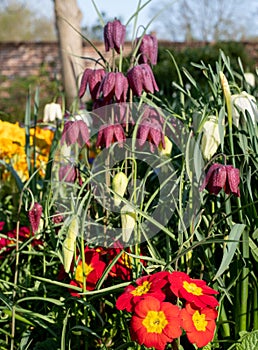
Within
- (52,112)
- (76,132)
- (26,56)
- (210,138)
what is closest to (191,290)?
(210,138)

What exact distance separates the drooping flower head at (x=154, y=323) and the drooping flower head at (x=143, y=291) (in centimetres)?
2

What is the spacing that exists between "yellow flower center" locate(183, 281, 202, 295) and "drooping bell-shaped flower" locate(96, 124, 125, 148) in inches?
16.4

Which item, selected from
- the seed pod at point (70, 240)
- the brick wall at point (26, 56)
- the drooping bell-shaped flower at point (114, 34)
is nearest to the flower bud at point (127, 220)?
the seed pod at point (70, 240)

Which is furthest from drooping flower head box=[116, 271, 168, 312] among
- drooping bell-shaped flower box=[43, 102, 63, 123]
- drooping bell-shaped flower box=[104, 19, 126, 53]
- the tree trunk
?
the tree trunk

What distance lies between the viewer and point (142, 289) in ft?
3.46

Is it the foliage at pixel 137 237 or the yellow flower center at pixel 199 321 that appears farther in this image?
the foliage at pixel 137 237

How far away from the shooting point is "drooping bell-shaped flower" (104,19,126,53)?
54.9 inches

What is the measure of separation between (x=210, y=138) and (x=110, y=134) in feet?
0.77

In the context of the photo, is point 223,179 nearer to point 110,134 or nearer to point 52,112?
point 110,134

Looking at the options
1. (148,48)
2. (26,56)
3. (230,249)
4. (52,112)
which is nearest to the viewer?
(230,249)

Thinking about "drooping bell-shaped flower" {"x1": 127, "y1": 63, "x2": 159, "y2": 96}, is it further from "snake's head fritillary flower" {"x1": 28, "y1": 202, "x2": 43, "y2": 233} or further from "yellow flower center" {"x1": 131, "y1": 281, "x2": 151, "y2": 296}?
"yellow flower center" {"x1": 131, "y1": 281, "x2": 151, "y2": 296}

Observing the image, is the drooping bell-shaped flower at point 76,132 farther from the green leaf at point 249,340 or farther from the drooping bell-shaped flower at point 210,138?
the green leaf at point 249,340

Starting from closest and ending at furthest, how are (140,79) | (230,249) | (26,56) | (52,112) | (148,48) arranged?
(230,249)
(140,79)
(148,48)
(52,112)
(26,56)

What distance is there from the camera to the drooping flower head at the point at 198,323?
3.33 ft
